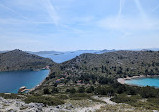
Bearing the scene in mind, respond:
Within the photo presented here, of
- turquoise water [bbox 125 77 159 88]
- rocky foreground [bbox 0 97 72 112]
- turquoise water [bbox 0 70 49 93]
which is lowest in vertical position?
turquoise water [bbox 0 70 49 93]

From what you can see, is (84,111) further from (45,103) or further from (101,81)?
(101,81)

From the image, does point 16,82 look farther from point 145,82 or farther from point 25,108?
point 145,82

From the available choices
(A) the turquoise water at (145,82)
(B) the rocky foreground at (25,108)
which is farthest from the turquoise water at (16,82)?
(A) the turquoise water at (145,82)

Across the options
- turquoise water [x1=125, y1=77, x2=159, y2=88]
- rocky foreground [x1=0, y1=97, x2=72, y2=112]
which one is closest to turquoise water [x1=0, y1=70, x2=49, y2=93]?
rocky foreground [x1=0, y1=97, x2=72, y2=112]

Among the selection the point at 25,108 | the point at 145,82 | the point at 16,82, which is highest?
the point at 25,108

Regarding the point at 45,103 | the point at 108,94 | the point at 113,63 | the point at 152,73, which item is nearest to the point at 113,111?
the point at 45,103

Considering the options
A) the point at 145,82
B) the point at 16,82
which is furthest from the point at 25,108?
the point at 16,82

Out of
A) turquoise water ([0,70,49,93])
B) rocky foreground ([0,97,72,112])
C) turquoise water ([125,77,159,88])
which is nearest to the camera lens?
rocky foreground ([0,97,72,112])

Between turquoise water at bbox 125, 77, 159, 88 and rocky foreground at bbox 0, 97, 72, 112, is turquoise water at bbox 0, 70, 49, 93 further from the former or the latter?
turquoise water at bbox 125, 77, 159, 88

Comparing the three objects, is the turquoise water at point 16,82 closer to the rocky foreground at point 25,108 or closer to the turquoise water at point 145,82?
the rocky foreground at point 25,108

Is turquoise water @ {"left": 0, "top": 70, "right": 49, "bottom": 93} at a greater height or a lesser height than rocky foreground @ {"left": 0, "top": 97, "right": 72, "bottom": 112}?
lesser

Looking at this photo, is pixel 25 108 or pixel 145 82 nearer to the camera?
pixel 25 108
